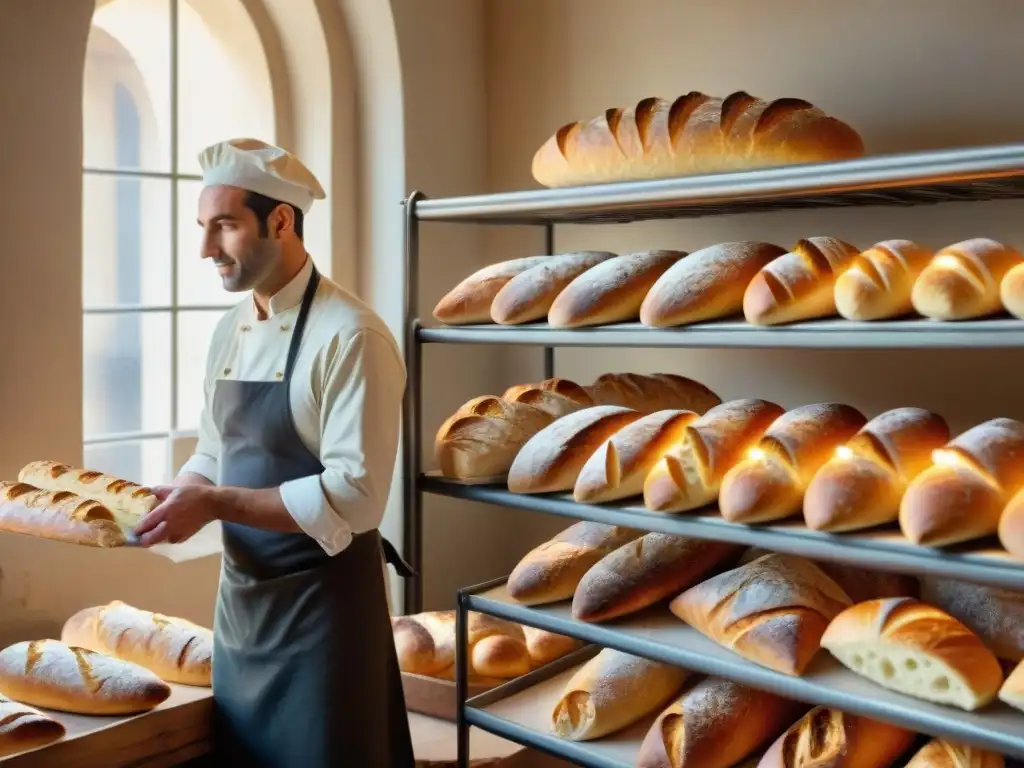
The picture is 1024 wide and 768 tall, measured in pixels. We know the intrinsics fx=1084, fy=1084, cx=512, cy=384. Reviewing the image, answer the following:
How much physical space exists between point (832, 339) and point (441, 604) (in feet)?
5.16

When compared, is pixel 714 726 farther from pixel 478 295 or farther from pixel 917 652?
pixel 478 295

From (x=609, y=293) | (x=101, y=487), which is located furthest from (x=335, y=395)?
(x=609, y=293)

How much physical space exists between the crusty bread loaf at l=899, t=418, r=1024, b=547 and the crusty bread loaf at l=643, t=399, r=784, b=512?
34cm

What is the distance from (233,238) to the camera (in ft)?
6.17

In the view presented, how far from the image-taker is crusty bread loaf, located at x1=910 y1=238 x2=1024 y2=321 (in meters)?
1.57

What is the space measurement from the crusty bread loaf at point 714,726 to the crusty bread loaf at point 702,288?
647 mm

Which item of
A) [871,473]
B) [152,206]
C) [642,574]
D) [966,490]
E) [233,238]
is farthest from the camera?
[152,206]

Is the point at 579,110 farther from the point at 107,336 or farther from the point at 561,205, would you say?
the point at 107,336

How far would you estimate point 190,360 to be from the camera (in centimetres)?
276

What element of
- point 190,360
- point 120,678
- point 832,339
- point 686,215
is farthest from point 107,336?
point 832,339

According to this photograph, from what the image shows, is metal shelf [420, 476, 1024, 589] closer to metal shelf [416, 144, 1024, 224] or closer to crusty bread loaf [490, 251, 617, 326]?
crusty bread loaf [490, 251, 617, 326]

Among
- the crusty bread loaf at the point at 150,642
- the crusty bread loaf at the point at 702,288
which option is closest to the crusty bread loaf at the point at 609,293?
the crusty bread loaf at the point at 702,288

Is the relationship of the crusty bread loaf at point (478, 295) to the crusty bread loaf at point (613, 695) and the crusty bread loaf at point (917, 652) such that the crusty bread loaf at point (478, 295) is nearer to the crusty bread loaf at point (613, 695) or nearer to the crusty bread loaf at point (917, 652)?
the crusty bread loaf at point (613, 695)

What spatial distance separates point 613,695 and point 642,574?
224 millimetres
